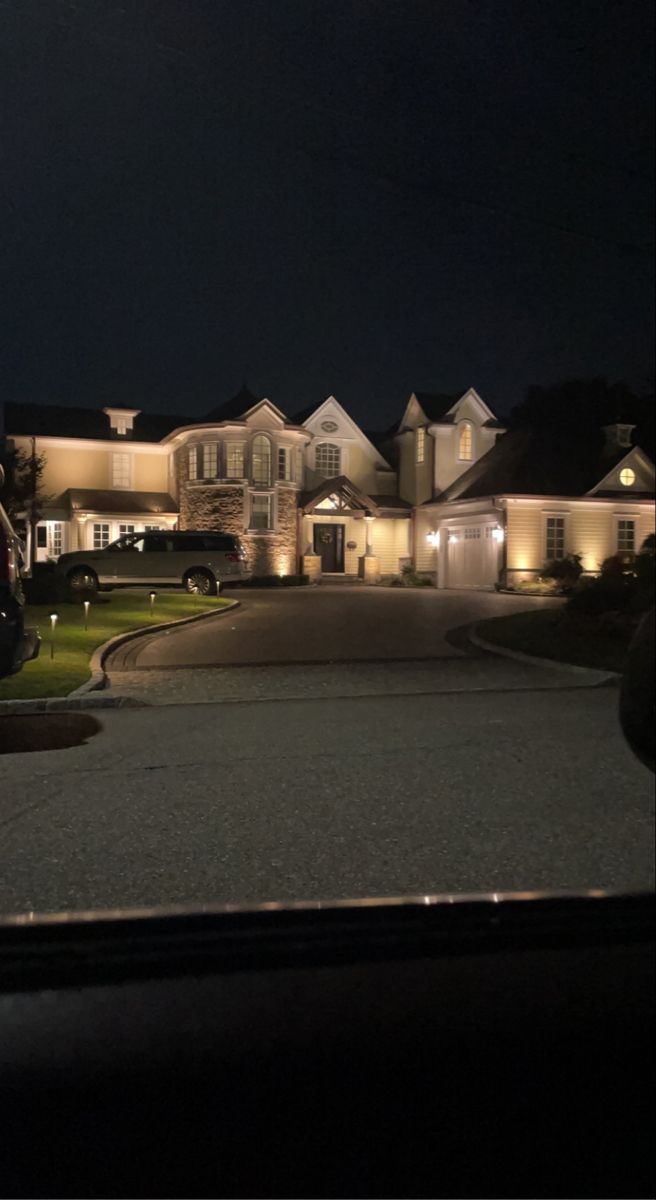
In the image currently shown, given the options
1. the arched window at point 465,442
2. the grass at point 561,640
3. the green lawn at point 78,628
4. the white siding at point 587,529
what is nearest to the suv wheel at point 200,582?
the green lawn at point 78,628

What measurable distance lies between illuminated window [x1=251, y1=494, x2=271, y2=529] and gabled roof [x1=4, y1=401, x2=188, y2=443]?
3266 millimetres

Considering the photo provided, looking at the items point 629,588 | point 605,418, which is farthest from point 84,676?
point 605,418

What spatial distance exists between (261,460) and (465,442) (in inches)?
203

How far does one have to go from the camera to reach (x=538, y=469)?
1991 centimetres

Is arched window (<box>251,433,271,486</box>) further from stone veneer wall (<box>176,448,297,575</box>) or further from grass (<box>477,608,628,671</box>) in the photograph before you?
grass (<box>477,608,628,671</box>)

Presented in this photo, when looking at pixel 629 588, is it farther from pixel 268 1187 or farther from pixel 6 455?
pixel 6 455

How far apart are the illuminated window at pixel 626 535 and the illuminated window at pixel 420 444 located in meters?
6.63

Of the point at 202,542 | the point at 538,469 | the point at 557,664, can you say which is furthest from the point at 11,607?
the point at 538,469

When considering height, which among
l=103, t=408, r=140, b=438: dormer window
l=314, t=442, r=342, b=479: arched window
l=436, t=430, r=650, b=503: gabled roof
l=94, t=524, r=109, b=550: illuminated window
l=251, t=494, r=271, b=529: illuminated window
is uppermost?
l=103, t=408, r=140, b=438: dormer window

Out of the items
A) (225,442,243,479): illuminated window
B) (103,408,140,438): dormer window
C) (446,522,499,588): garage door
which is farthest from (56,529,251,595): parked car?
(103,408,140,438): dormer window

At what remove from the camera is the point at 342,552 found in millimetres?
23172

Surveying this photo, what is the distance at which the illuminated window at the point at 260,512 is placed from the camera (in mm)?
21969

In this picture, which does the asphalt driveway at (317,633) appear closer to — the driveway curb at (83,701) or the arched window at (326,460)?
the driveway curb at (83,701)

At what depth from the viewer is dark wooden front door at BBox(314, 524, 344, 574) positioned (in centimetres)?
2266
